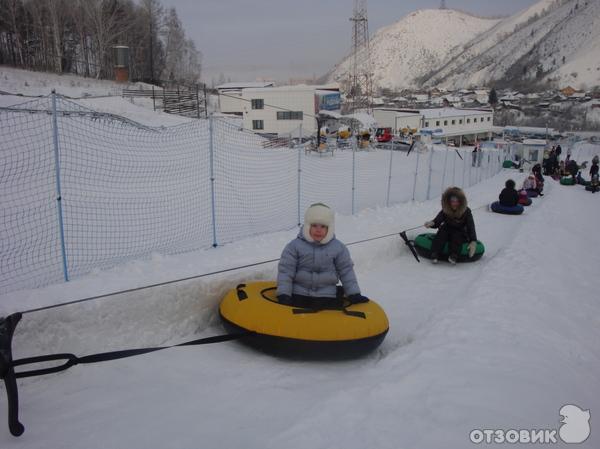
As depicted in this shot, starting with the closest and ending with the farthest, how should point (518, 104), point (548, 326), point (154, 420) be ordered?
point (154, 420)
point (548, 326)
point (518, 104)

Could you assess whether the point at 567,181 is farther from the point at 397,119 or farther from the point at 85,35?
the point at 85,35

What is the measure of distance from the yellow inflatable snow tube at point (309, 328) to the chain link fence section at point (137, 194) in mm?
2191

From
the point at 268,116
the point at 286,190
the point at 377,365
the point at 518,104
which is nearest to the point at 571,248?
the point at 377,365

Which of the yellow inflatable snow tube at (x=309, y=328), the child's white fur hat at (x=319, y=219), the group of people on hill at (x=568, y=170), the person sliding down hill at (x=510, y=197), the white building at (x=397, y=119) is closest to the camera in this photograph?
the yellow inflatable snow tube at (x=309, y=328)

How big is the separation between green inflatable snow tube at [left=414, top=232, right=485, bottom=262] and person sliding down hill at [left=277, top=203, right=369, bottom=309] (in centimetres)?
327

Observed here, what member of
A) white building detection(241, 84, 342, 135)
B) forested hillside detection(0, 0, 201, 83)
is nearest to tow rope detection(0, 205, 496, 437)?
white building detection(241, 84, 342, 135)

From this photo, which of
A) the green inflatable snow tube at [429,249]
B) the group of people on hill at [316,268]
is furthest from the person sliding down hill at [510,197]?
the group of people on hill at [316,268]

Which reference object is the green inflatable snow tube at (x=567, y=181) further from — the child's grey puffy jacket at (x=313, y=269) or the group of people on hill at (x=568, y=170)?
the child's grey puffy jacket at (x=313, y=269)

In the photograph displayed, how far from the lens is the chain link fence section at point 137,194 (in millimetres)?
6371

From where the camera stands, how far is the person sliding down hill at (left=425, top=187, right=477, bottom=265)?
7055mm

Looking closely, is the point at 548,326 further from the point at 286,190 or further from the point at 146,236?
the point at 286,190

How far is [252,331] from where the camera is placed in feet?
13.6

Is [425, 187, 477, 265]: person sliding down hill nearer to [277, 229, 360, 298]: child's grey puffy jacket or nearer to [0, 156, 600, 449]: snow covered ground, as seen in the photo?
[0, 156, 600, 449]: snow covered ground

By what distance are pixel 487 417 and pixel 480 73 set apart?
16855 centimetres
